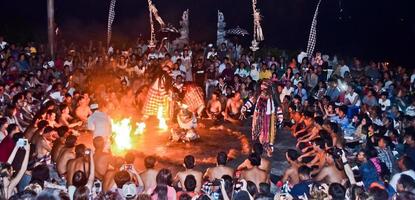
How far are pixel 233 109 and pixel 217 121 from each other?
2.02ft

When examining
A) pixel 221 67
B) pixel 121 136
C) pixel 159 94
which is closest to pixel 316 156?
pixel 121 136

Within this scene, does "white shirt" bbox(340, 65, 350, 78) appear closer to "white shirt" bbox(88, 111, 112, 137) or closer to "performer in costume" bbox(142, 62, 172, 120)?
"performer in costume" bbox(142, 62, 172, 120)

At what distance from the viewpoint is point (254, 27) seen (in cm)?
2702

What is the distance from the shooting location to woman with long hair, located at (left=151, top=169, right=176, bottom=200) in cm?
733

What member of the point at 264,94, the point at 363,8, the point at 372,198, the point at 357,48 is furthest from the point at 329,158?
the point at 363,8

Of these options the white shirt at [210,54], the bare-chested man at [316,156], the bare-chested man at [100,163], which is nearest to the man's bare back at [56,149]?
the bare-chested man at [100,163]

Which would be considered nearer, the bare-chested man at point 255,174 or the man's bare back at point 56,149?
the bare-chested man at point 255,174

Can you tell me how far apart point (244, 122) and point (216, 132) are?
4.95 feet

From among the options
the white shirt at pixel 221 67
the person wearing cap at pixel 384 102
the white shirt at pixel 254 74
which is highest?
the white shirt at pixel 221 67

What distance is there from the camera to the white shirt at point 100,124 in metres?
11.7

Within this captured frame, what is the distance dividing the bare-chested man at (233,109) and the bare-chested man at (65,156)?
24.4ft

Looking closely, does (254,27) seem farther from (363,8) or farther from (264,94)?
(264,94)

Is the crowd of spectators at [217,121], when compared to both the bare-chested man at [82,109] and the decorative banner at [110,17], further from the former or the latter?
the decorative banner at [110,17]

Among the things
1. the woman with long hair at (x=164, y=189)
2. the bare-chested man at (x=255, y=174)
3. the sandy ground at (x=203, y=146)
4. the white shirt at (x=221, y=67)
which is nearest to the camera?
the woman with long hair at (x=164, y=189)
